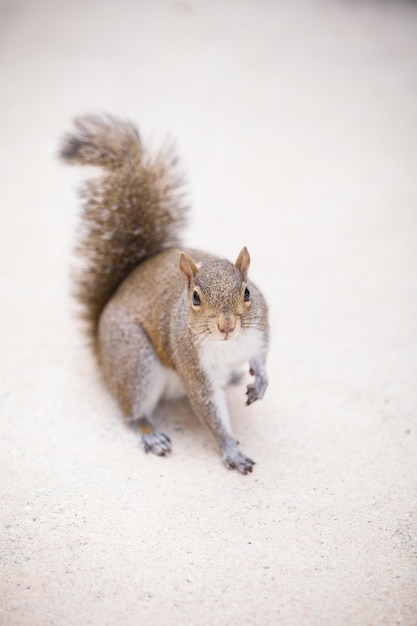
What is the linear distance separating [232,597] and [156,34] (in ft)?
19.1

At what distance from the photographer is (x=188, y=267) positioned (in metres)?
2.43

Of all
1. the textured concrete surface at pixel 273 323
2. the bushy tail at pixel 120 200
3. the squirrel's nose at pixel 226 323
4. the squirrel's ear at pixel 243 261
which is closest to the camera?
the textured concrete surface at pixel 273 323

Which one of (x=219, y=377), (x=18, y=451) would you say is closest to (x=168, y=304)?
(x=219, y=377)

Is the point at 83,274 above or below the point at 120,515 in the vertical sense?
above

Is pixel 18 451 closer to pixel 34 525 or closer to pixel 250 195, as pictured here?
pixel 34 525

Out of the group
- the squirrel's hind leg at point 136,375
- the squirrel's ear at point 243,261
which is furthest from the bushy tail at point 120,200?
the squirrel's ear at point 243,261

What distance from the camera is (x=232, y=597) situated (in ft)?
6.72

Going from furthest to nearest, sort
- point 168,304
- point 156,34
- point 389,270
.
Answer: point 156,34
point 389,270
point 168,304

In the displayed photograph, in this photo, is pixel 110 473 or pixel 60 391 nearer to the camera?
pixel 110 473

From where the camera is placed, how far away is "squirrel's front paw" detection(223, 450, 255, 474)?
2.56 m

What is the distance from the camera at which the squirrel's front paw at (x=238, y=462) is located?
2.56 metres

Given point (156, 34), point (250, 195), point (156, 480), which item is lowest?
point (156, 480)

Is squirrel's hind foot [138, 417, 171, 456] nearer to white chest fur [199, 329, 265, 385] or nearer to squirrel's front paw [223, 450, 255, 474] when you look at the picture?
squirrel's front paw [223, 450, 255, 474]

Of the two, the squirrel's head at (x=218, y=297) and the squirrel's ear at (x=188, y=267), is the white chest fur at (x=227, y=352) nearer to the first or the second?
the squirrel's head at (x=218, y=297)
